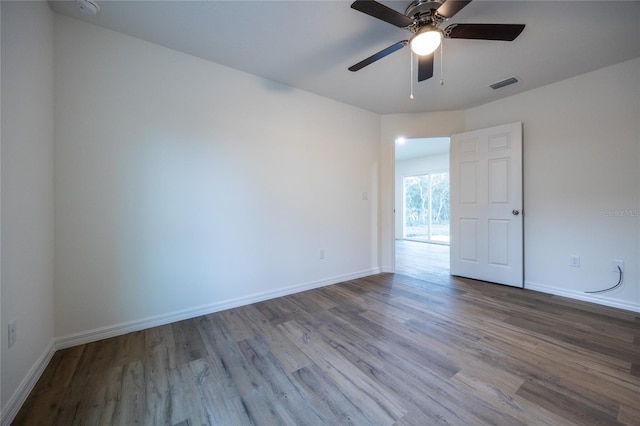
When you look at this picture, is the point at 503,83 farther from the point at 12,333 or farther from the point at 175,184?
the point at 12,333

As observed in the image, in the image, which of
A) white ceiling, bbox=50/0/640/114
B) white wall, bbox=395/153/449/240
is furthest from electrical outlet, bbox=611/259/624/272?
white wall, bbox=395/153/449/240

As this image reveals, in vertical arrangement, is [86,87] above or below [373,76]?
below

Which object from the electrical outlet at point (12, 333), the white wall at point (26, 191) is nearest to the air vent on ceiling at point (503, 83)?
the white wall at point (26, 191)

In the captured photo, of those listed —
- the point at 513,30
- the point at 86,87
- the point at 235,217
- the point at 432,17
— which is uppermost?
the point at 432,17

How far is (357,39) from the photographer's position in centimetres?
202

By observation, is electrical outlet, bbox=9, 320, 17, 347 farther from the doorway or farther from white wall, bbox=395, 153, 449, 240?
white wall, bbox=395, 153, 449, 240

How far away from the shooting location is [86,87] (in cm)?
185

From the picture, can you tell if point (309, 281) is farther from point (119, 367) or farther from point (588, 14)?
point (588, 14)

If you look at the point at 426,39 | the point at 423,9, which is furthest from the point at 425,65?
the point at 423,9

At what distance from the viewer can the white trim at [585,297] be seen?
2373mm

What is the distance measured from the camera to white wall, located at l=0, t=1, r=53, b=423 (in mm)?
1204

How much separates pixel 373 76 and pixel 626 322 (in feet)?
10.7

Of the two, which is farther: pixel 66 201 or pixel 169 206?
pixel 169 206

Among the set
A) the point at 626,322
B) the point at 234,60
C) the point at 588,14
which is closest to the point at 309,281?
the point at 234,60
